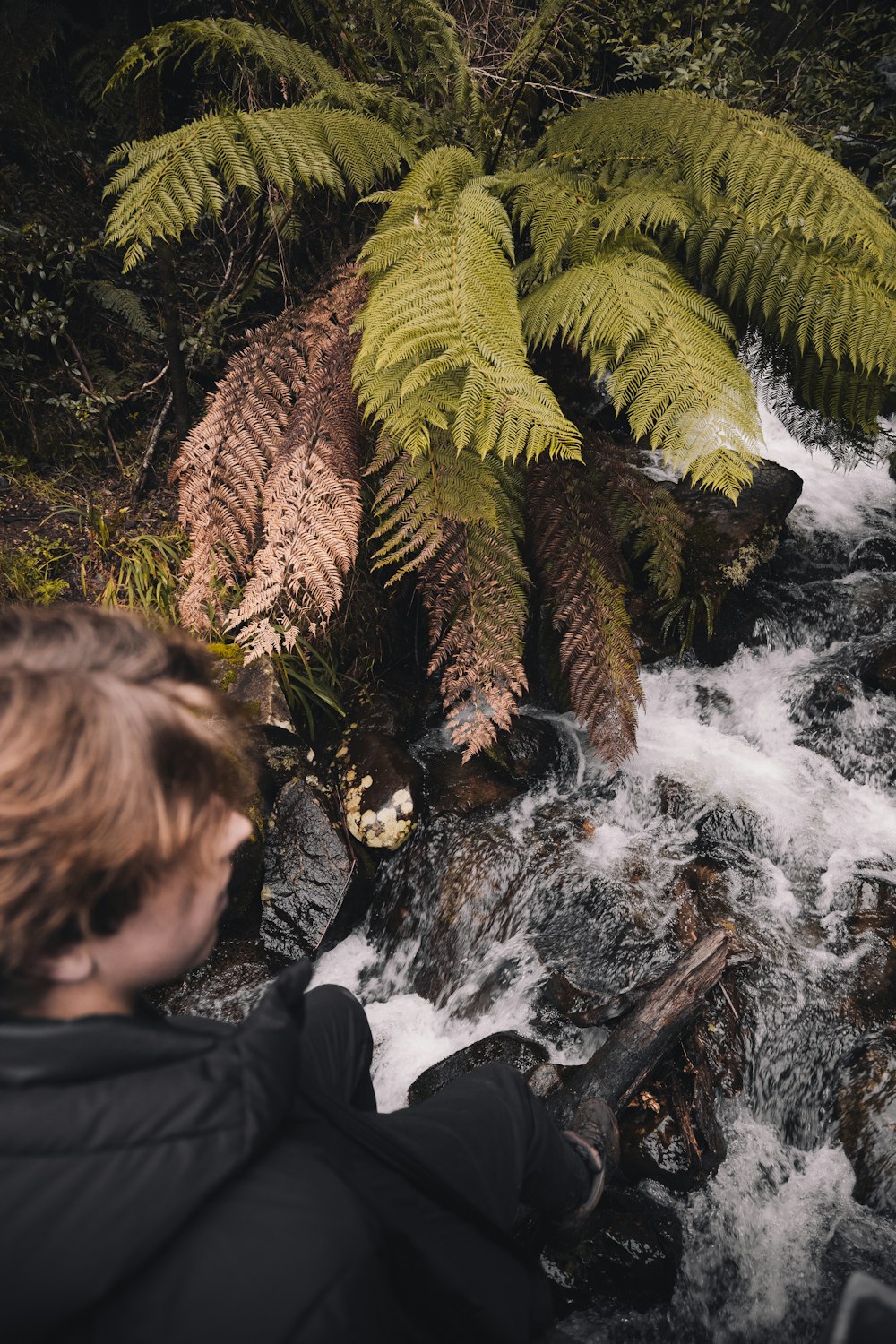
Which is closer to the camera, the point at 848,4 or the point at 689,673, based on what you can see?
the point at 689,673

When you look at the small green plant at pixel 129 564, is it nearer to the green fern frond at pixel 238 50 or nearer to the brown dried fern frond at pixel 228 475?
the brown dried fern frond at pixel 228 475

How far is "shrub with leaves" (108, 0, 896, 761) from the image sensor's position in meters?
1.95

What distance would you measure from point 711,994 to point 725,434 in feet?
5.77

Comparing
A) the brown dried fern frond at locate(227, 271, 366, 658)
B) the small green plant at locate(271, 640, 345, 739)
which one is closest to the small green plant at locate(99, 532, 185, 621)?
the small green plant at locate(271, 640, 345, 739)

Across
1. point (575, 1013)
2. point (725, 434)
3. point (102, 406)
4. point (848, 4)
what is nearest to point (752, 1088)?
point (575, 1013)

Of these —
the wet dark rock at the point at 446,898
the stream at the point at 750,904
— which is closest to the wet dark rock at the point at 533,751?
the stream at the point at 750,904

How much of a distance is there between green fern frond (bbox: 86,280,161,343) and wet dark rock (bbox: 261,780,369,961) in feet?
8.16

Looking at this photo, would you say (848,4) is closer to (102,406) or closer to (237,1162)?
(102,406)

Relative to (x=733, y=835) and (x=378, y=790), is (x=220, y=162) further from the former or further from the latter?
(x=733, y=835)

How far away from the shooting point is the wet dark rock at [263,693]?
2852 mm

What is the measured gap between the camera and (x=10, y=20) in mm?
3018

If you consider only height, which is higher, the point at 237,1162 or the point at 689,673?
the point at 237,1162

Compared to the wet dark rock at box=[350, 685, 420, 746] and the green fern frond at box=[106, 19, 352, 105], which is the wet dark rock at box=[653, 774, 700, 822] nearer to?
the wet dark rock at box=[350, 685, 420, 746]

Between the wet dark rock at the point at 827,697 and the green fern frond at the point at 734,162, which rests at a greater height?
the green fern frond at the point at 734,162
